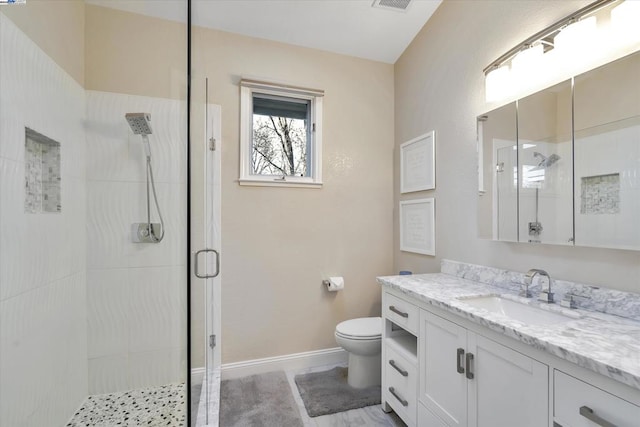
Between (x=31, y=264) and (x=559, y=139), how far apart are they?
2197mm

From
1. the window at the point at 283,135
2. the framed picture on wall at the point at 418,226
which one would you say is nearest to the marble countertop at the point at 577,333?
the framed picture on wall at the point at 418,226

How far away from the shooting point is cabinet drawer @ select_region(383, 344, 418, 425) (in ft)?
5.01

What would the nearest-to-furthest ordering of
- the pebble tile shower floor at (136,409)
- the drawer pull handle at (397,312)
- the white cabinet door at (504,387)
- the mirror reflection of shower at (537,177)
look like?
the white cabinet door at (504,387)
the pebble tile shower floor at (136,409)
the mirror reflection of shower at (537,177)
the drawer pull handle at (397,312)

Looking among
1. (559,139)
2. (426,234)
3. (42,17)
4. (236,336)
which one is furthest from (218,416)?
(559,139)

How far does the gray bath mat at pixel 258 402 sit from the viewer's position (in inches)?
66.9

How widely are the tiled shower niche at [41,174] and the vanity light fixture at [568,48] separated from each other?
2.13m

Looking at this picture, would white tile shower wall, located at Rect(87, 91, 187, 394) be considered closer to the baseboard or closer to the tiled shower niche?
the tiled shower niche

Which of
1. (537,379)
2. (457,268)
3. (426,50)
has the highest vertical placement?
(426,50)

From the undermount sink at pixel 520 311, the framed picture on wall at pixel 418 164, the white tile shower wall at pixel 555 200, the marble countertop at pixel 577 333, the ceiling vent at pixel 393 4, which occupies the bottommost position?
the undermount sink at pixel 520 311

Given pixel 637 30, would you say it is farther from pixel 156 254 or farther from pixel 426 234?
pixel 156 254

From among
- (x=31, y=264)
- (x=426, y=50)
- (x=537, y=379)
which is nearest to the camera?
(x=537, y=379)

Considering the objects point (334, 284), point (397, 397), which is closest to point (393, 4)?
point (334, 284)

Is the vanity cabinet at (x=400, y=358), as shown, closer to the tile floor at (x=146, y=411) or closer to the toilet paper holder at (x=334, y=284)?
the tile floor at (x=146, y=411)

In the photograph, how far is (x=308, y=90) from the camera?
2.36 metres
